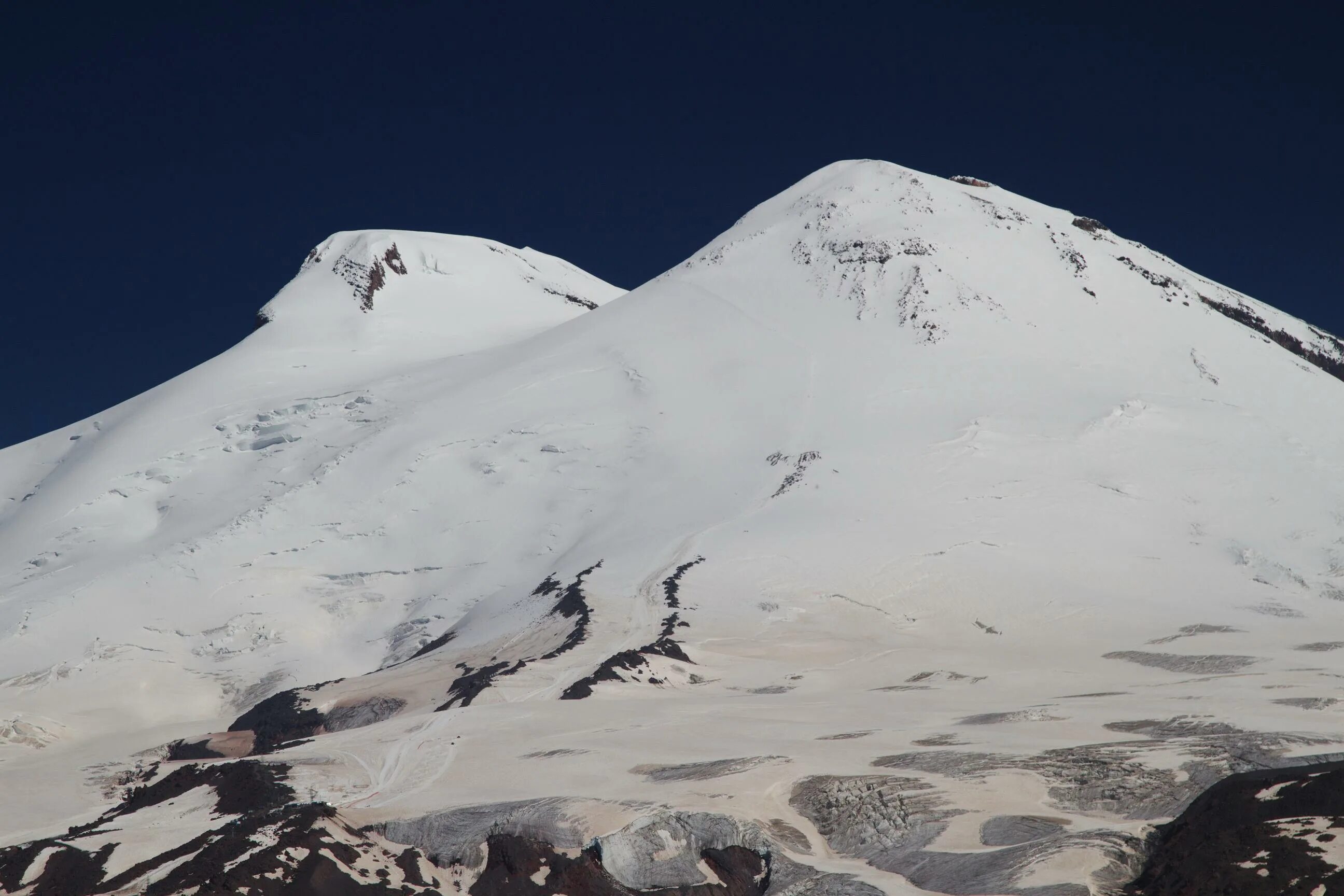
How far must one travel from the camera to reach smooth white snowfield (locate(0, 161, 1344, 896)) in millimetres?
→ 38156

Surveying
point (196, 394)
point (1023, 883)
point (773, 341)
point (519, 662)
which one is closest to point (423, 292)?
point (196, 394)

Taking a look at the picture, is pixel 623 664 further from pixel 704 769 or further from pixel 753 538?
pixel 753 538

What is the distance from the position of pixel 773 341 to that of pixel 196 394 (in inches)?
1882

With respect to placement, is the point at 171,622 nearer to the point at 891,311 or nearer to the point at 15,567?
the point at 15,567

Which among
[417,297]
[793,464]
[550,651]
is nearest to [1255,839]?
[550,651]

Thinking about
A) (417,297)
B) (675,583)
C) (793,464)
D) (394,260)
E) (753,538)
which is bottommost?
(675,583)

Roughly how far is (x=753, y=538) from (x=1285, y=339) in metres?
64.9

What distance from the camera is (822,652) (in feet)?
190

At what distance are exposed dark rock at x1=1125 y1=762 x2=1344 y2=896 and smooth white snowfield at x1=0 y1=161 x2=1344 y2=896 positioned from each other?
148 centimetres

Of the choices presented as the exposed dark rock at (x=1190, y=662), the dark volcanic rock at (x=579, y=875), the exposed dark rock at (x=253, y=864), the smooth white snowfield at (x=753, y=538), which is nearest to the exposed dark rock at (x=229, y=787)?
the smooth white snowfield at (x=753, y=538)

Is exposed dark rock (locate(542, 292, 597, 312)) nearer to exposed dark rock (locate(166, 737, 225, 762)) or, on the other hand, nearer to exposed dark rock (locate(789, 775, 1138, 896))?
exposed dark rock (locate(166, 737, 225, 762))

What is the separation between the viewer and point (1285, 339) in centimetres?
10956

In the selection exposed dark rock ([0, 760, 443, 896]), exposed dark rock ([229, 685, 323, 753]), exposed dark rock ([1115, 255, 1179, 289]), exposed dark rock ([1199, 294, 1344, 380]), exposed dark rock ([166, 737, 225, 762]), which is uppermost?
exposed dark rock ([1115, 255, 1179, 289])

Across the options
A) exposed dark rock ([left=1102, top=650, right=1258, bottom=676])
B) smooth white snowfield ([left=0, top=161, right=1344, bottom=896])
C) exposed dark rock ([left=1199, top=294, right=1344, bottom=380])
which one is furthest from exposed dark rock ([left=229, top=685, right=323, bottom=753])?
exposed dark rock ([left=1199, top=294, right=1344, bottom=380])
